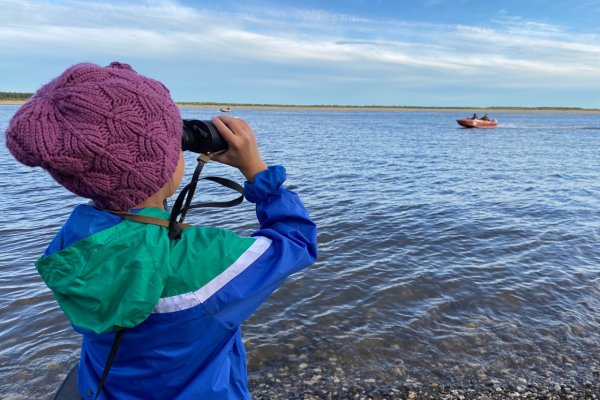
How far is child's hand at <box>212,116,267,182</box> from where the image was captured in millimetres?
1824

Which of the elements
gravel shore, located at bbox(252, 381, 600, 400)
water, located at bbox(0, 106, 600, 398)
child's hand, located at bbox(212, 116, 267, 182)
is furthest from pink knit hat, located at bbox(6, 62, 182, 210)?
water, located at bbox(0, 106, 600, 398)

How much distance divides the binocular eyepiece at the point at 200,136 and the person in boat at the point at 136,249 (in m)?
0.10

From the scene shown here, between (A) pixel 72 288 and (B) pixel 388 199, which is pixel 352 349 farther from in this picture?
(B) pixel 388 199

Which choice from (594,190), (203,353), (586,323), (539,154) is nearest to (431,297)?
(586,323)

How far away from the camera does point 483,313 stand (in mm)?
6793

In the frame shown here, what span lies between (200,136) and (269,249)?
54 cm

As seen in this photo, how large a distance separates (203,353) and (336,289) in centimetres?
612

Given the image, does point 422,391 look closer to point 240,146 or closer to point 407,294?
point 407,294

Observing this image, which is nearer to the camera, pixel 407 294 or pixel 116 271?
pixel 116 271

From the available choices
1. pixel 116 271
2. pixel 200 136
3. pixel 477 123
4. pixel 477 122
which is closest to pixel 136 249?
pixel 116 271

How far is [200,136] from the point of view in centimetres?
180

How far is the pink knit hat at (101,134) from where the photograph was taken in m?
1.39

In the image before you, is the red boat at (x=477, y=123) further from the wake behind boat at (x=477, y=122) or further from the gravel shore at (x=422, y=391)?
the gravel shore at (x=422, y=391)

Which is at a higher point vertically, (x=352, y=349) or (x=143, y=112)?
(x=143, y=112)
